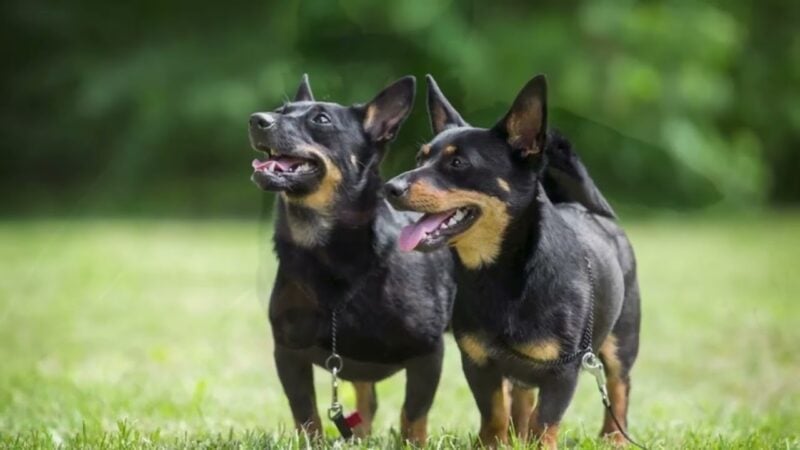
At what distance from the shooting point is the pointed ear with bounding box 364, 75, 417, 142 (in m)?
4.43

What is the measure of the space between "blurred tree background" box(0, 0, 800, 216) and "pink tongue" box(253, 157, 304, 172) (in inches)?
304

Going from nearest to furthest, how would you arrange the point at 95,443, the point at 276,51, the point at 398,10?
1. the point at 95,443
2. the point at 398,10
3. the point at 276,51

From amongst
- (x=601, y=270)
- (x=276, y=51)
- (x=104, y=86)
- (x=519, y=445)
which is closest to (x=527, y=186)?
(x=601, y=270)

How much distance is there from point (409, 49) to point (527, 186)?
9.74 meters

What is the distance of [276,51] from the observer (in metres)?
20.9

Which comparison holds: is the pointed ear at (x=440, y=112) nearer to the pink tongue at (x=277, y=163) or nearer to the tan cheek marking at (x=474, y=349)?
the pink tongue at (x=277, y=163)

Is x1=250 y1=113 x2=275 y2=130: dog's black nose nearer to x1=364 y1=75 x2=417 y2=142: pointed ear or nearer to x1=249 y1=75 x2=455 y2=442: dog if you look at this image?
x1=249 y1=75 x2=455 y2=442: dog

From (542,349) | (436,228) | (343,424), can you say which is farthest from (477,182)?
(343,424)

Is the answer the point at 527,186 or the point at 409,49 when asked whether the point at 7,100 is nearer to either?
the point at 409,49

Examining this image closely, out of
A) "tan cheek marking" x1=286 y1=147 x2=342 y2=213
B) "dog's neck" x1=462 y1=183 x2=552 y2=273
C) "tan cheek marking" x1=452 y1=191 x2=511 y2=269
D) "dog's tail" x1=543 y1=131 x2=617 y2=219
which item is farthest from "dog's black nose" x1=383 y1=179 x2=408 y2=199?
"dog's tail" x1=543 y1=131 x2=617 y2=219

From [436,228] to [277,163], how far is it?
2.37ft

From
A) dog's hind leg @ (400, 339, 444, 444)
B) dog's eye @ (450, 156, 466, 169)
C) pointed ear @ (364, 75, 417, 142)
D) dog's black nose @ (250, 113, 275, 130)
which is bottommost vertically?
dog's hind leg @ (400, 339, 444, 444)

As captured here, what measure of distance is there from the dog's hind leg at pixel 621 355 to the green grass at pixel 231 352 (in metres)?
0.17

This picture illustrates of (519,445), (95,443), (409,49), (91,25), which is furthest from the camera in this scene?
(91,25)
